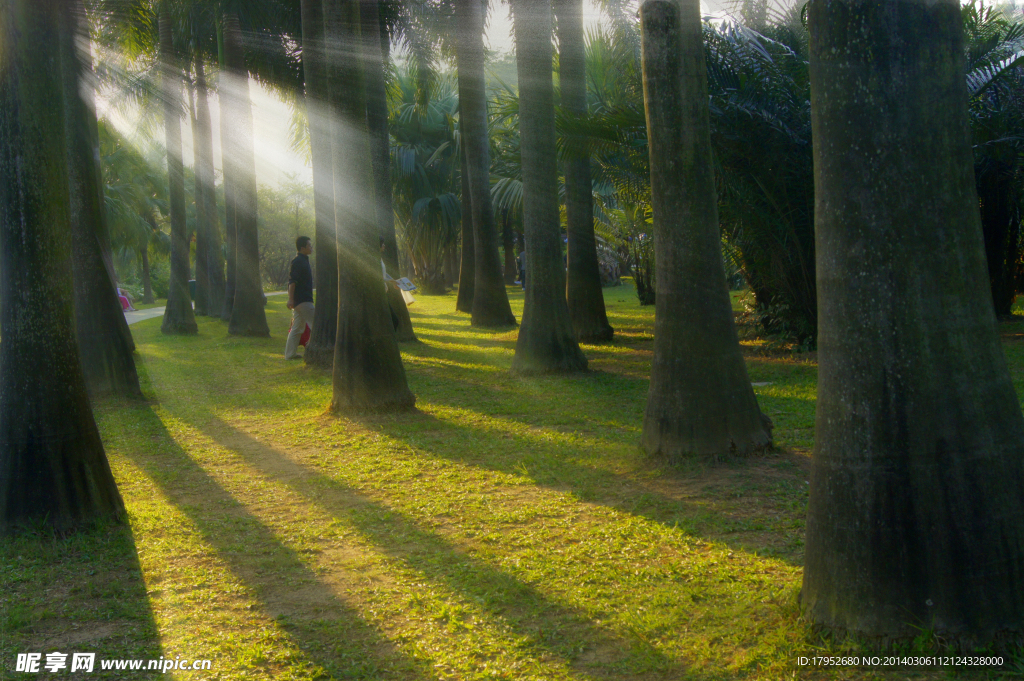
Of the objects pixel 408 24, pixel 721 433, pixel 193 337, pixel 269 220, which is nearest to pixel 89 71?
pixel 408 24

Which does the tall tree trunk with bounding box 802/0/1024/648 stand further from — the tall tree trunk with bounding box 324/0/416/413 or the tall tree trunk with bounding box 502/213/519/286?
the tall tree trunk with bounding box 502/213/519/286

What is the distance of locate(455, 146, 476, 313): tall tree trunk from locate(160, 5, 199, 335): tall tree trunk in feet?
23.5

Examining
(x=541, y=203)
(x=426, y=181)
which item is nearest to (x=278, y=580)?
(x=541, y=203)

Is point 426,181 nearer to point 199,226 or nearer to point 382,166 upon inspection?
point 199,226

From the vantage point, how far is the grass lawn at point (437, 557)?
3406mm

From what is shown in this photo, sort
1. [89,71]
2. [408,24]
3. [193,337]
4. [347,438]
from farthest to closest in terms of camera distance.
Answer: [193,337]
[408,24]
[89,71]
[347,438]

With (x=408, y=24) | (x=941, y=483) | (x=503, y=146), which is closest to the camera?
(x=941, y=483)

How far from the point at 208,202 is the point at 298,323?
1128cm

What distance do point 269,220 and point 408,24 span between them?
5138 cm

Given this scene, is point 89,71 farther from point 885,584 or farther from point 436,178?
point 436,178

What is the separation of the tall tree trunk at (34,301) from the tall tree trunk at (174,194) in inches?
543

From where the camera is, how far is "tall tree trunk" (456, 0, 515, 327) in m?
17.1

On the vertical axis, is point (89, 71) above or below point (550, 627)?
above

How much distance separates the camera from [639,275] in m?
22.1
